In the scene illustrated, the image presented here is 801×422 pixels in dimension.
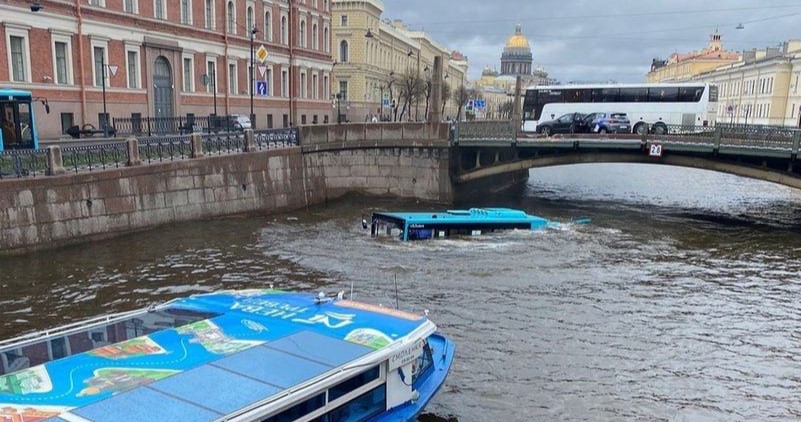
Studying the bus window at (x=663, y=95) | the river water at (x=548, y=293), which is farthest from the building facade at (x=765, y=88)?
the river water at (x=548, y=293)

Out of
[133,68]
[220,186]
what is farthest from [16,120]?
[133,68]

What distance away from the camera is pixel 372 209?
3009 centimetres

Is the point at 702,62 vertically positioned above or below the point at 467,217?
above

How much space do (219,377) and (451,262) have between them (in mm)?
13436

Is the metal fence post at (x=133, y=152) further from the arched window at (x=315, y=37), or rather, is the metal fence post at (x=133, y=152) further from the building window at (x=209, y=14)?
the arched window at (x=315, y=37)

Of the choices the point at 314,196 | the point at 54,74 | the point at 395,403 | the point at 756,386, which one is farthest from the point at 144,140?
the point at 756,386

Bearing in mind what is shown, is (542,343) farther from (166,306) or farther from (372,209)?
(372,209)

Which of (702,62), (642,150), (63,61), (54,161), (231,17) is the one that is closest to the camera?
(54,161)

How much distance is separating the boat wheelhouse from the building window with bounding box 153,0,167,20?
22245 mm

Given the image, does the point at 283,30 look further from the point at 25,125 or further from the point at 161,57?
the point at 25,125

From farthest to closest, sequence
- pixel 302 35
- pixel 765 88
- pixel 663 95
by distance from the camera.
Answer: pixel 765 88
pixel 302 35
pixel 663 95

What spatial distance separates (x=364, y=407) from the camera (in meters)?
7.83

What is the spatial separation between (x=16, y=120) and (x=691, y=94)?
3755 cm

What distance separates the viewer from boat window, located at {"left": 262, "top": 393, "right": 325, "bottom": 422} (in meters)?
6.60
